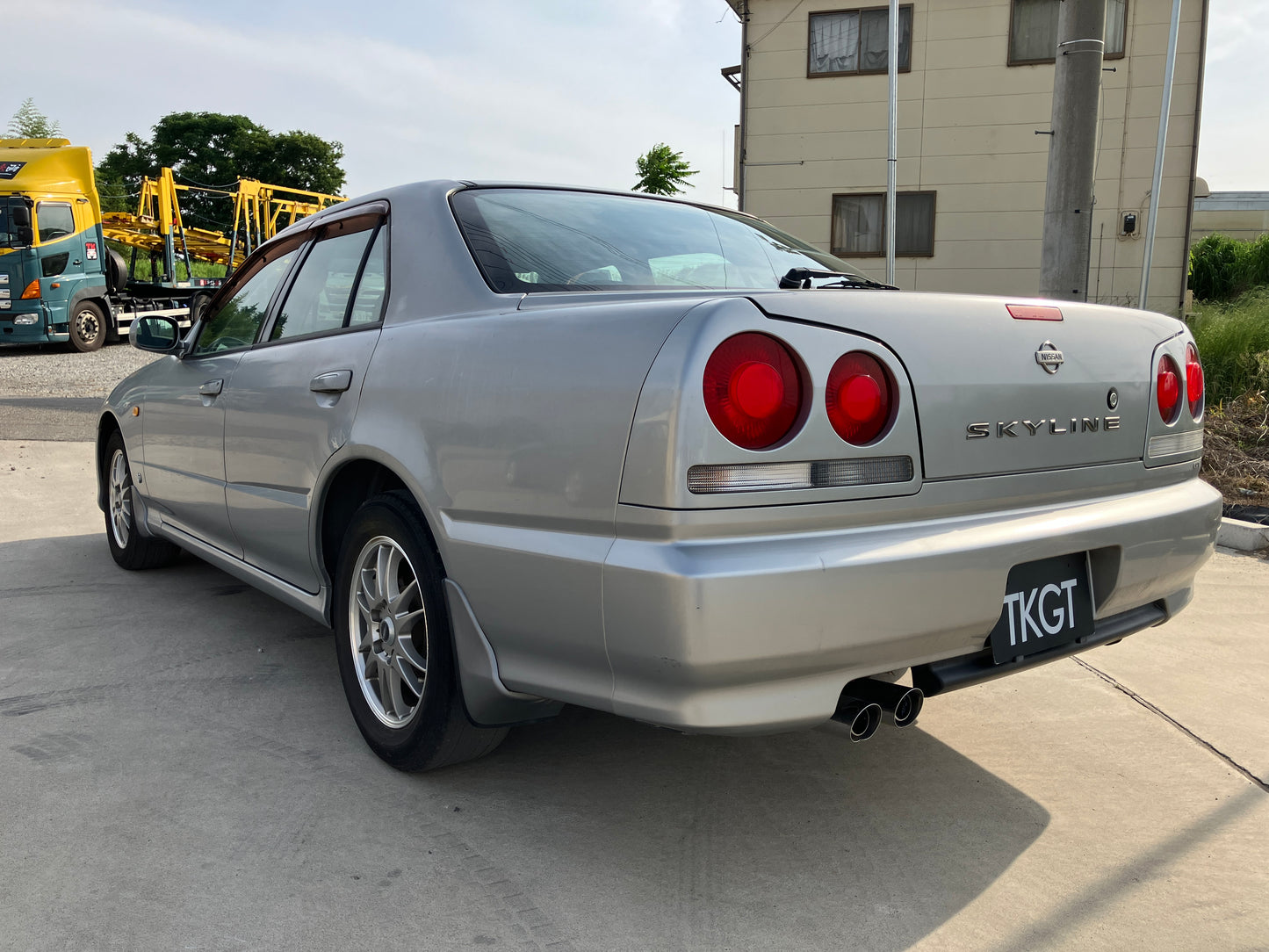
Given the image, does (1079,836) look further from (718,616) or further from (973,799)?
(718,616)

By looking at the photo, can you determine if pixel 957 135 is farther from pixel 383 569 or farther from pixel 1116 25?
pixel 383 569

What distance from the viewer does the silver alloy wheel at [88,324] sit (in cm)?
1817

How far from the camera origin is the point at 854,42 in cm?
1644

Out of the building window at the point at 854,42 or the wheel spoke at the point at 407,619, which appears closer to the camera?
the wheel spoke at the point at 407,619

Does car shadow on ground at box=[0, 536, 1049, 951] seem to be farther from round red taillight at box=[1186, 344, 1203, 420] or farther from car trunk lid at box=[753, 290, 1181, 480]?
round red taillight at box=[1186, 344, 1203, 420]

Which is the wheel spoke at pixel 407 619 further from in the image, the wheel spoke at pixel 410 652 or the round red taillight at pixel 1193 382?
the round red taillight at pixel 1193 382

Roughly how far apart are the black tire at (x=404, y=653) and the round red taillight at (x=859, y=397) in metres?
1.02

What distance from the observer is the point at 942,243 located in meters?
16.6

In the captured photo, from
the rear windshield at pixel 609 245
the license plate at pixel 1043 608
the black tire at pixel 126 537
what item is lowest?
the black tire at pixel 126 537

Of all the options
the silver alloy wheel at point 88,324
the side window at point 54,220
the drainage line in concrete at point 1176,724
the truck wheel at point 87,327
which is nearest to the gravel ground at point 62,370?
the truck wheel at point 87,327

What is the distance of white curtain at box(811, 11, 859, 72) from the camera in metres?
16.4

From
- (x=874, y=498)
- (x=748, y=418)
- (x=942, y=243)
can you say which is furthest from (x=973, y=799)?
(x=942, y=243)

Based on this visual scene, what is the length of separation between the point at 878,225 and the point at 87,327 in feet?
46.2

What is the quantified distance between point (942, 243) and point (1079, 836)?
1547 cm
